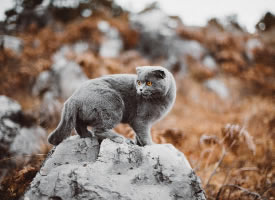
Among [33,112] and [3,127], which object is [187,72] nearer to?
[33,112]

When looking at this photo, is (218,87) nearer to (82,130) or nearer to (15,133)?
(82,130)

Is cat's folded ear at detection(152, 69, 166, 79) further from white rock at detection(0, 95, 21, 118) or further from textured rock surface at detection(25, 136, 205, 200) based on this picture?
white rock at detection(0, 95, 21, 118)

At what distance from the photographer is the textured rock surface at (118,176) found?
5.36 ft

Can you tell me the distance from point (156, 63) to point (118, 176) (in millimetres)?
7012

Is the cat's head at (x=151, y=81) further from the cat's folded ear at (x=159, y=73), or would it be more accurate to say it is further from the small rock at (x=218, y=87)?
the small rock at (x=218, y=87)

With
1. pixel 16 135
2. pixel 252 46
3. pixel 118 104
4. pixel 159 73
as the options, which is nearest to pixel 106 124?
pixel 118 104

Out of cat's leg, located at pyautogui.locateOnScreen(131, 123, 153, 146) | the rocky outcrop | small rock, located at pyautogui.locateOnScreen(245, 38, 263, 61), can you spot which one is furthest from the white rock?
small rock, located at pyautogui.locateOnScreen(245, 38, 263, 61)

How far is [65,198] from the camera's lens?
5.31 feet

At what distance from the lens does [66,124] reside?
2.08m

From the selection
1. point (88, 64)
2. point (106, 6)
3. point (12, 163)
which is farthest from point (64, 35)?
point (12, 163)

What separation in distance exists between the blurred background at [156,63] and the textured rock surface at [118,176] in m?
1.21

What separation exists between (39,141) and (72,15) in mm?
6513

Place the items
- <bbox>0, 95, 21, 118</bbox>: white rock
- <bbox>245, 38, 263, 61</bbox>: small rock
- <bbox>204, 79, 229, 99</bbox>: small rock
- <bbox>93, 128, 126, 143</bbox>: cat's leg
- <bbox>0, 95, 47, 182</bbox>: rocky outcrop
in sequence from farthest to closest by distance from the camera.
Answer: <bbox>245, 38, 263, 61</bbox>: small rock
<bbox>204, 79, 229, 99</bbox>: small rock
<bbox>0, 95, 21, 118</bbox>: white rock
<bbox>0, 95, 47, 182</bbox>: rocky outcrop
<bbox>93, 128, 126, 143</bbox>: cat's leg

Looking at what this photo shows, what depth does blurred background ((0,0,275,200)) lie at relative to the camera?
377 centimetres
